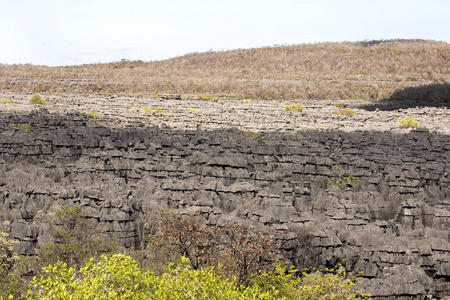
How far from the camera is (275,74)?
88.2 meters

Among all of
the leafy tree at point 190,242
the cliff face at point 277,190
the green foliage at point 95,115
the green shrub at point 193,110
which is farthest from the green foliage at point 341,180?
the green shrub at point 193,110

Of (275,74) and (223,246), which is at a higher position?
(275,74)

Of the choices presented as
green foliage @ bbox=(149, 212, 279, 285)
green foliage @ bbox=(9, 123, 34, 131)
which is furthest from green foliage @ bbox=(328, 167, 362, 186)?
green foliage @ bbox=(9, 123, 34, 131)

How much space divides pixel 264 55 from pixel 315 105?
5162cm

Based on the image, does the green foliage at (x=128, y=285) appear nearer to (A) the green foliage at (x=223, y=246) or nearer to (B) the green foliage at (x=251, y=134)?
(A) the green foliage at (x=223, y=246)

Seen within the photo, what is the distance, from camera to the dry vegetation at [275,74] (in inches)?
2798

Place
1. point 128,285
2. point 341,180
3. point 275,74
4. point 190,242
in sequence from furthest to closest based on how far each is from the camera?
point 275,74 → point 341,180 → point 190,242 → point 128,285

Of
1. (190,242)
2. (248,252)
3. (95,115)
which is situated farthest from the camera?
(95,115)

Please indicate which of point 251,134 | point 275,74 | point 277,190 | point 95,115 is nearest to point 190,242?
point 277,190

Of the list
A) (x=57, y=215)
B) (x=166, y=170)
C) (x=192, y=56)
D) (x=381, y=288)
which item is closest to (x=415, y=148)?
(x=166, y=170)

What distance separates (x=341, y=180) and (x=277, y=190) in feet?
12.7

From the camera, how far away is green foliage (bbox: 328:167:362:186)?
21.4 m

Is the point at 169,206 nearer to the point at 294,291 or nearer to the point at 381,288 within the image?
the point at 294,291

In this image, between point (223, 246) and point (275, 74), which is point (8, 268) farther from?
point (275, 74)
